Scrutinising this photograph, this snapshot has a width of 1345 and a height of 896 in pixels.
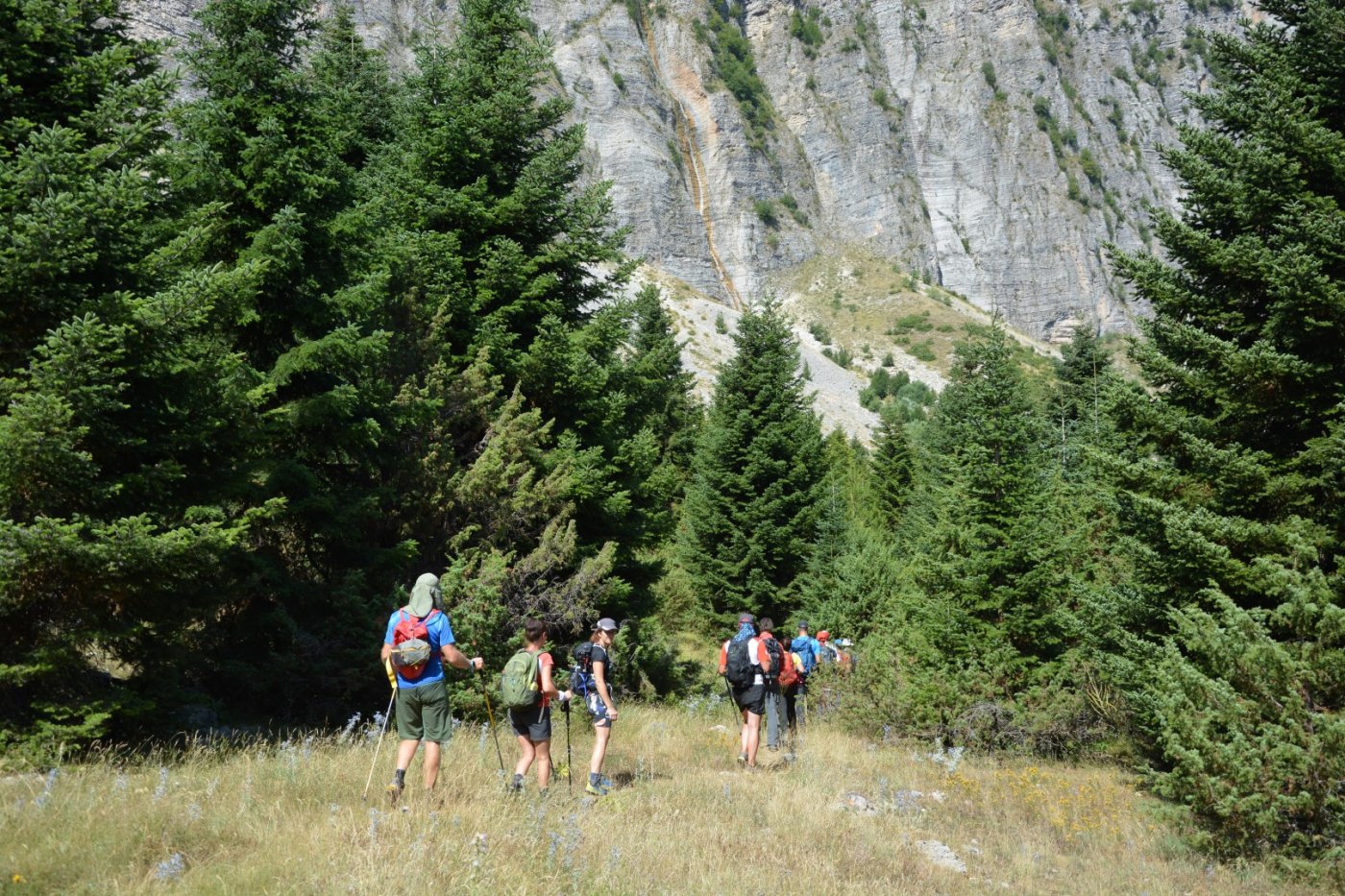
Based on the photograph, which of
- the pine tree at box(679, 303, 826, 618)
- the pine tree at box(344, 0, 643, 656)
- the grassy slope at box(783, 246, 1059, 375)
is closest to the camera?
→ the pine tree at box(344, 0, 643, 656)

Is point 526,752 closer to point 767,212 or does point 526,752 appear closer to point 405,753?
point 405,753

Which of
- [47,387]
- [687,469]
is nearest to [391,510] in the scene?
[47,387]

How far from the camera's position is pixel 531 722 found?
7.01 meters

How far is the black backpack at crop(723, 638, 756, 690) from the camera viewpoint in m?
9.77

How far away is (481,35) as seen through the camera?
1527cm

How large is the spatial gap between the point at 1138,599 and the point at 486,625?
8.24 metres

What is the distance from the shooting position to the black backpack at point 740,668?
32.1 feet

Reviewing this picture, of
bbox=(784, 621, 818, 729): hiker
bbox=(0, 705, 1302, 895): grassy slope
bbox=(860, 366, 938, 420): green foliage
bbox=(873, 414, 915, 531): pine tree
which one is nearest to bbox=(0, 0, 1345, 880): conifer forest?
bbox=(0, 705, 1302, 895): grassy slope

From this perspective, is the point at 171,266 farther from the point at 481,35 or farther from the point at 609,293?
the point at 481,35

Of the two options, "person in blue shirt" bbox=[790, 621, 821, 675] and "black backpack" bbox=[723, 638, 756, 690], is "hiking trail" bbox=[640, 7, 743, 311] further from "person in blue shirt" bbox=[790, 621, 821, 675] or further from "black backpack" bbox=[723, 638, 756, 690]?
"black backpack" bbox=[723, 638, 756, 690]

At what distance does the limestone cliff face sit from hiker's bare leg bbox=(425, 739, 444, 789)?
95.1 metres

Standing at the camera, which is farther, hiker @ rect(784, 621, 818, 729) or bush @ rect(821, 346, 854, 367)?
bush @ rect(821, 346, 854, 367)

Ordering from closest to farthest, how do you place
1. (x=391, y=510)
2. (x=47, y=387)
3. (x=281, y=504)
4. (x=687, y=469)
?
(x=47, y=387) → (x=281, y=504) → (x=391, y=510) → (x=687, y=469)

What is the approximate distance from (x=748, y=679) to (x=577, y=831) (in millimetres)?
4524
